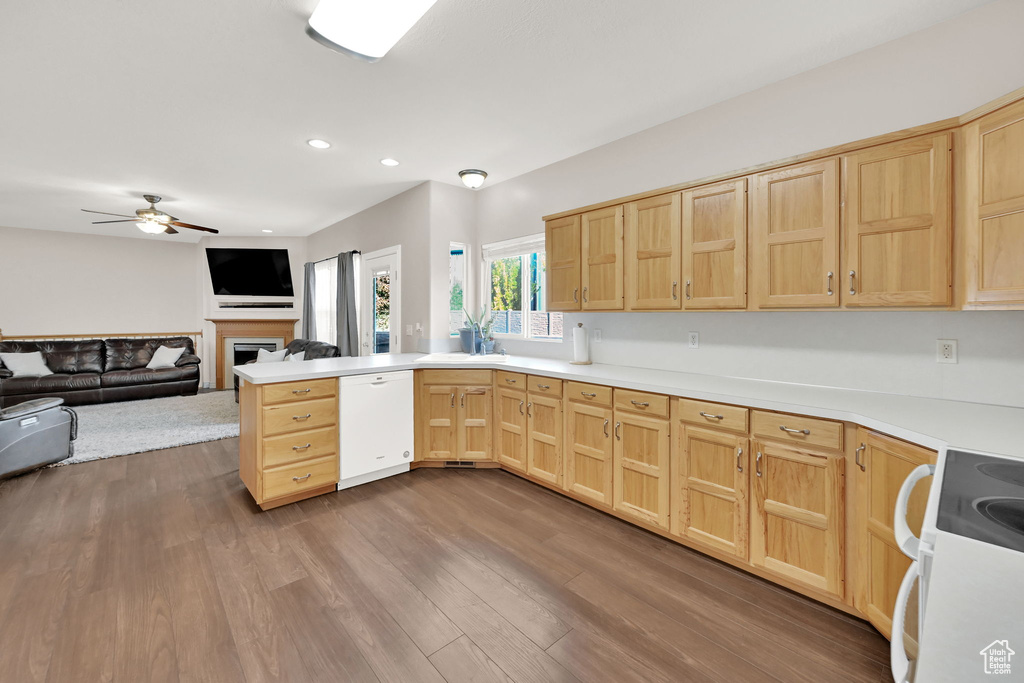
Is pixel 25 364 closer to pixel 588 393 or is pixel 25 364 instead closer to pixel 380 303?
pixel 380 303

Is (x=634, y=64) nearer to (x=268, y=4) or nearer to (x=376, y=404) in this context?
(x=268, y=4)

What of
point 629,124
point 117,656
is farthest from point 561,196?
point 117,656

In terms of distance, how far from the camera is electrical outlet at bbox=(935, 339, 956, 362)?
1.90m

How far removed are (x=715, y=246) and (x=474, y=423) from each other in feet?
7.17

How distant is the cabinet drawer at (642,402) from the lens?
7.67ft

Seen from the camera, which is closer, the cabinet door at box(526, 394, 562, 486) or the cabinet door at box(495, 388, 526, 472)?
the cabinet door at box(526, 394, 562, 486)

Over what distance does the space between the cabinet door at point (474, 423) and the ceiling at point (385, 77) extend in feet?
6.48

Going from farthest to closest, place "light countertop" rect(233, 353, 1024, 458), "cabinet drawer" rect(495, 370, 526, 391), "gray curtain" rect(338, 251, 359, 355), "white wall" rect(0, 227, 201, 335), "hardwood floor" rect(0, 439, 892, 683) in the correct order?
"white wall" rect(0, 227, 201, 335)
"gray curtain" rect(338, 251, 359, 355)
"cabinet drawer" rect(495, 370, 526, 391)
"hardwood floor" rect(0, 439, 892, 683)
"light countertop" rect(233, 353, 1024, 458)

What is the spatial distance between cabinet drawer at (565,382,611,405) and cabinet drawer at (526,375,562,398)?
3.1 inches

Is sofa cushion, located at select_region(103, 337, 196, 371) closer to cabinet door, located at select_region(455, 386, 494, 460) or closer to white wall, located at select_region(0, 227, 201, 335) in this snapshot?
white wall, located at select_region(0, 227, 201, 335)

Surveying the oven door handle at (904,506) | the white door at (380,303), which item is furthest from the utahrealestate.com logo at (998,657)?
the white door at (380,303)

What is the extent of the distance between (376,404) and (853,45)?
3.52 m

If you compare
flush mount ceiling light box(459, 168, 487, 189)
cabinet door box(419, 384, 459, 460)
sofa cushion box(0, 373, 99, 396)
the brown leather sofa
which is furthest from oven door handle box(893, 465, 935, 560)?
sofa cushion box(0, 373, 99, 396)

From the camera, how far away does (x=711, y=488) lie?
2.16m
